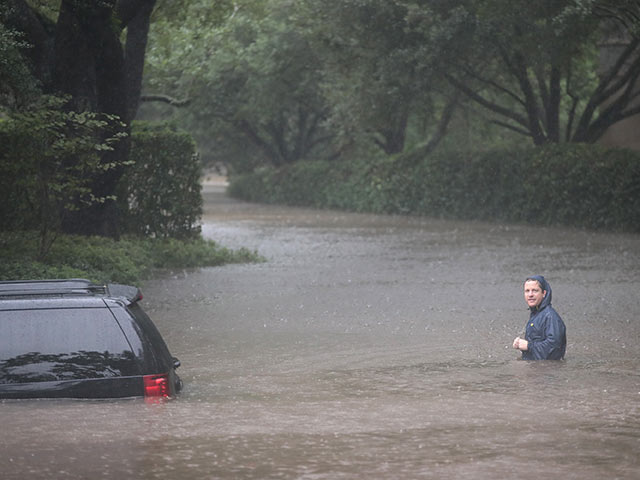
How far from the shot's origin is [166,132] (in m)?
25.3

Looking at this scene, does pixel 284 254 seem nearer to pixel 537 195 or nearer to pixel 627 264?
pixel 627 264

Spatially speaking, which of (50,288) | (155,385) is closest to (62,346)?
(50,288)

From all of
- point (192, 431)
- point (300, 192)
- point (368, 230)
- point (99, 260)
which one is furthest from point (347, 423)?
point (300, 192)

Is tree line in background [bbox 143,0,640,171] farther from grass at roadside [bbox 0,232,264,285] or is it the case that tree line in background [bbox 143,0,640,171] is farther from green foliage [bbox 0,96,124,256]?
green foliage [bbox 0,96,124,256]

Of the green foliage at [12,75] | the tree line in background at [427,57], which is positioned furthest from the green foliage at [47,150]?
the tree line in background at [427,57]

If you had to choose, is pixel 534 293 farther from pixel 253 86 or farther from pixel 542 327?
pixel 253 86

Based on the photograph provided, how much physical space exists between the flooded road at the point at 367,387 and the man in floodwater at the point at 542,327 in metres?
0.17

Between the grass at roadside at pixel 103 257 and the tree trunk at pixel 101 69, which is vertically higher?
the tree trunk at pixel 101 69

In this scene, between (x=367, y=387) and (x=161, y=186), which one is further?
(x=161, y=186)

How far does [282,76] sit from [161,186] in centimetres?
2774

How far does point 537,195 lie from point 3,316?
30212 mm

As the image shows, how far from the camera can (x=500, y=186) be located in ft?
128

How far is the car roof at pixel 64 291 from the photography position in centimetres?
757

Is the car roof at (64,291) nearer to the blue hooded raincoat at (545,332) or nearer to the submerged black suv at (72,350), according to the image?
the submerged black suv at (72,350)
